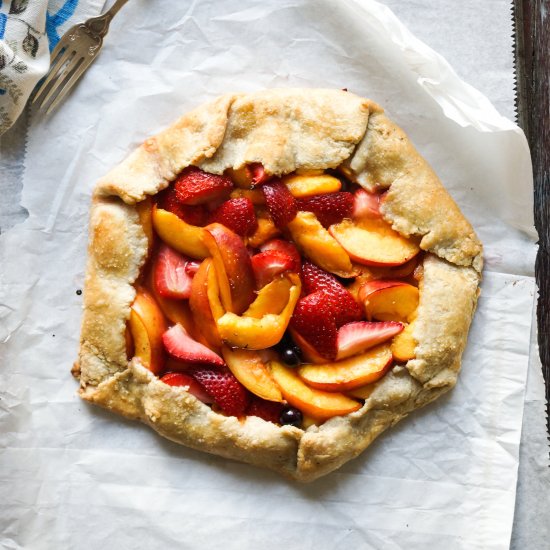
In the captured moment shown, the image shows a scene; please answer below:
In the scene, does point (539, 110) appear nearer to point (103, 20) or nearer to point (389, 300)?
point (389, 300)

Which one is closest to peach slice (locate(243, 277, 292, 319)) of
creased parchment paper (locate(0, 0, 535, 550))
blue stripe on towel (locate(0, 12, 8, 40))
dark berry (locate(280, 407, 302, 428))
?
dark berry (locate(280, 407, 302, 428))

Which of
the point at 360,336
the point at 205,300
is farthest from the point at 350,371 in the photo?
the point at 205,300

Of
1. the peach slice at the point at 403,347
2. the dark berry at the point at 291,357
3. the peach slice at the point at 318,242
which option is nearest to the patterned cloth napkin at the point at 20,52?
the peach slice at the point at 318,242

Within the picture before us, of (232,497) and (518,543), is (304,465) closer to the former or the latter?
(232,497)

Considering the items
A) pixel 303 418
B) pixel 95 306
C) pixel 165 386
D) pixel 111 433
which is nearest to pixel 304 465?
pixel 303 418

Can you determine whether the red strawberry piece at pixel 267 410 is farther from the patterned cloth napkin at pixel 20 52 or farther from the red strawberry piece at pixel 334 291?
the patterned cloth napkin at pixel 20 52

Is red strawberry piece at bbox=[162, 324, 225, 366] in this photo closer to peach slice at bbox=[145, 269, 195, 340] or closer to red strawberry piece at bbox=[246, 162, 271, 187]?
peach slice at bbox=[145, 269, 195, 340]
